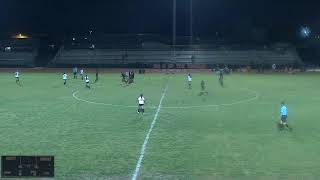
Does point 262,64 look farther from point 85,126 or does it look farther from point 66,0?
point 85,126

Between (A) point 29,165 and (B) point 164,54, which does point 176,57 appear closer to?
(B) point 164,54

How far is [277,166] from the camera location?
763 inches

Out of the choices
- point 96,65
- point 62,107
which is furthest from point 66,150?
point 96,65

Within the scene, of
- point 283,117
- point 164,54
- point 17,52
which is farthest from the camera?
point 17,52

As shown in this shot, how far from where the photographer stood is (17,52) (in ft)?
301

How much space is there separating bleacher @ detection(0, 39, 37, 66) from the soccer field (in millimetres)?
42847

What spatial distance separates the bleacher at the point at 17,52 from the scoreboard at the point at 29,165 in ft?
238

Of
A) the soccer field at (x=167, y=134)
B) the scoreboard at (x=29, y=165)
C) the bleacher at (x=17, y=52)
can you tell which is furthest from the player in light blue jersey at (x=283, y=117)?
the bleacher at (x=17, y=52)

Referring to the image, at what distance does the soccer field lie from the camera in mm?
19078

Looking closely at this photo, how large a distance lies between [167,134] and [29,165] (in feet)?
39.7

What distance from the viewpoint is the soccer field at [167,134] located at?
751 inches

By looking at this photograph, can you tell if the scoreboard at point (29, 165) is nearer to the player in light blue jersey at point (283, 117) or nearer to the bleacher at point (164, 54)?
the player in light blue jersey at point (283, 117)

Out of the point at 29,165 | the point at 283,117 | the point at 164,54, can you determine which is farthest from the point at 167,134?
the point at 164,54

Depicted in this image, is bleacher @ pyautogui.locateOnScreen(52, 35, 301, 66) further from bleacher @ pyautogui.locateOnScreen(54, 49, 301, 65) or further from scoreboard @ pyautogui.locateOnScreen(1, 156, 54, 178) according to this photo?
scoreboard @ pyautogui.locateOnScreen(1, 156, 54, 178)
